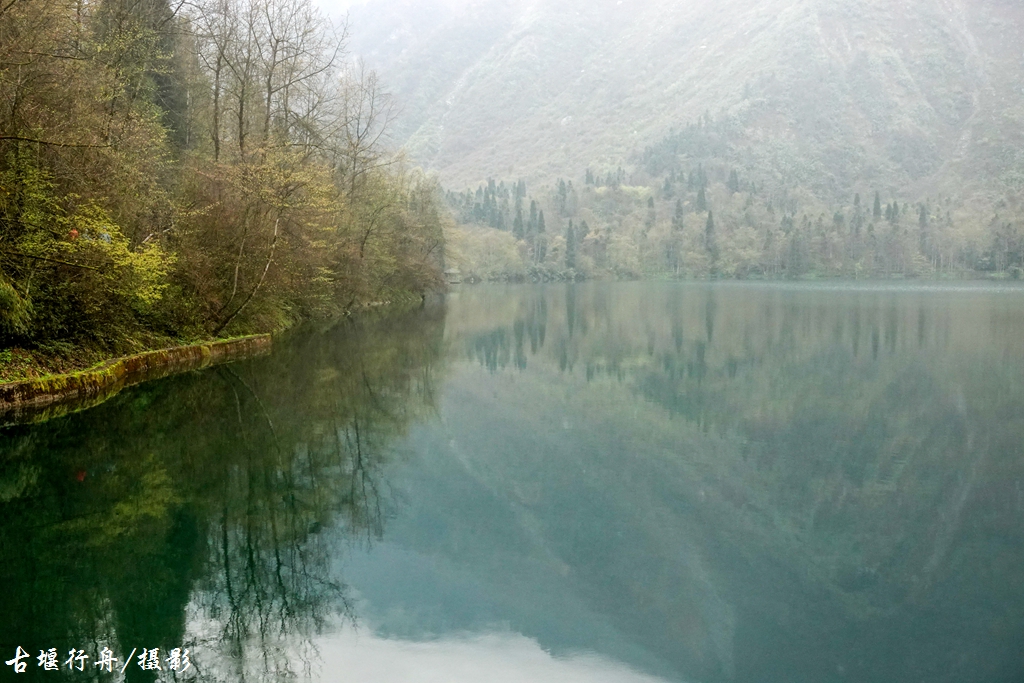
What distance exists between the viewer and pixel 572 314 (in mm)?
56188

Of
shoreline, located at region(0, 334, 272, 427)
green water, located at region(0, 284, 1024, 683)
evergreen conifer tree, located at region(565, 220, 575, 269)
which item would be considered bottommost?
green water, located at region(0, 284, 1024, 683)

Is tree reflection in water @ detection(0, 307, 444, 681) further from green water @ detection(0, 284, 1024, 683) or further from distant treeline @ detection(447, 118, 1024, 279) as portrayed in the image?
distant treeline @ detection(447, 118, 1024, 279)

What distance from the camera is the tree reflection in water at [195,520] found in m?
7.17

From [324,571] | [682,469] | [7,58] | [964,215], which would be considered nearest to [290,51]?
[7,58]

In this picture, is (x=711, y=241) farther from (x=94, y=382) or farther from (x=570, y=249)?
(x=94, y=382)

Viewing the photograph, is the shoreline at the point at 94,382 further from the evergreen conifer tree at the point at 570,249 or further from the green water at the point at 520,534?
the evergreen conifer tree at the point at 570,249

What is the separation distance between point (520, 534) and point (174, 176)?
24.2m

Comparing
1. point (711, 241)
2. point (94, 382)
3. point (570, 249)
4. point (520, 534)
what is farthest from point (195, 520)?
point (711, 241)

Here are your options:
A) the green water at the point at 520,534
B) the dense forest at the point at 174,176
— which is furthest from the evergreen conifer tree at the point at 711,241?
the green water at the point at 520,534

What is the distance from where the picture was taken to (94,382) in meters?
18.2

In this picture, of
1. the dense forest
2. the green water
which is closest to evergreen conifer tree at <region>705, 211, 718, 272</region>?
the dense forest

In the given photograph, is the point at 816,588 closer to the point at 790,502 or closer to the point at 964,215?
the point at 790,502

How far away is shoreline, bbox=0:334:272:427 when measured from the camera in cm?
1576

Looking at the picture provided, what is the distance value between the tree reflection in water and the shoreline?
68 centimetres
